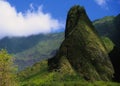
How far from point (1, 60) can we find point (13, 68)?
433cm

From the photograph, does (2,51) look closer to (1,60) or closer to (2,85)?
(1,60)

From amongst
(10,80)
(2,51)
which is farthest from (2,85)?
(2,51)

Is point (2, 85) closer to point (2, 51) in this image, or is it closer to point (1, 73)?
point (1, 73)

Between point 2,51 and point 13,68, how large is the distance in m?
6.43

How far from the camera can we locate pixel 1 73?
115375 millimetres

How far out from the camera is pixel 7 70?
117 meters

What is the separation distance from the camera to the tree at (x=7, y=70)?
11556cm

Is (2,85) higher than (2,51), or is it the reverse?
(2,51)

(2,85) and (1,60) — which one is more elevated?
(1,60)

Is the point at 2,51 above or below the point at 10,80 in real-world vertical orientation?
above

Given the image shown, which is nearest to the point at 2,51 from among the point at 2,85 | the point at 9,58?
the point at 9,58

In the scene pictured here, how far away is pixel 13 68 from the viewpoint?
118250mm

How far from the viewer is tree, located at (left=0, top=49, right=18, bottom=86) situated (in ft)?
379

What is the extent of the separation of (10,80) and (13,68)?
3807 mm
